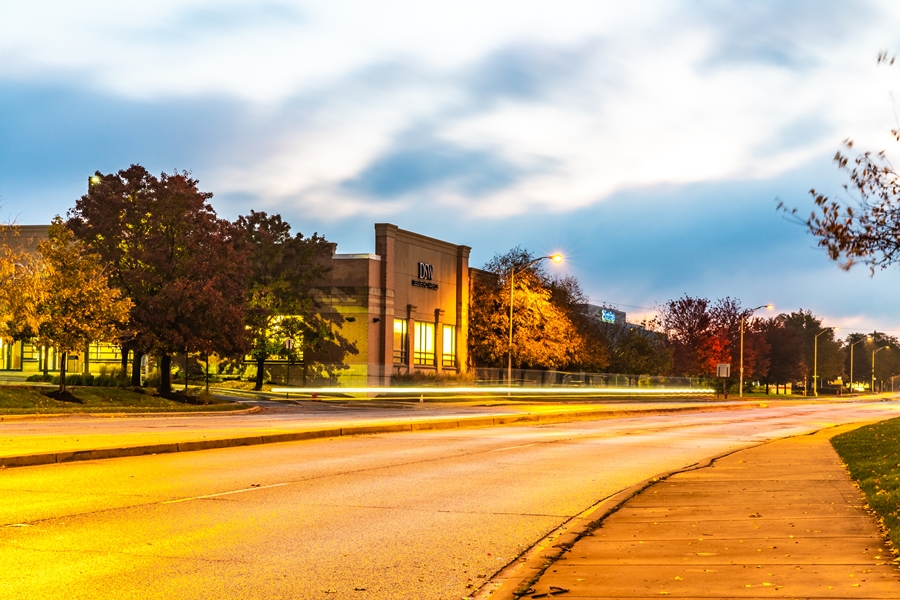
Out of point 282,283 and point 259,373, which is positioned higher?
point 282,283

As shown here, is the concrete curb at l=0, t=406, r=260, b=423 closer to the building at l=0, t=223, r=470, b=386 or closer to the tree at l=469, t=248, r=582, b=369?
the building at l=0, t=223, r=470, b=386

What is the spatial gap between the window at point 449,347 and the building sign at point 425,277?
146 inches

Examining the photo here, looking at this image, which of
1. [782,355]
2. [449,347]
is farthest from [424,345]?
[782,355]

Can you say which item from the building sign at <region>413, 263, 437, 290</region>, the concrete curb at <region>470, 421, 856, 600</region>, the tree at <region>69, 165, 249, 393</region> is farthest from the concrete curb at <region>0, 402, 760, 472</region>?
the building sign at <region>413, 263, 437, 290</region>

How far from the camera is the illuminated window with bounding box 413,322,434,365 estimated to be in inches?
2616

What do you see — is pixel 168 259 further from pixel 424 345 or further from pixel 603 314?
pixel 603 314

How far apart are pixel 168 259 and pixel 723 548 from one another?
124 feet

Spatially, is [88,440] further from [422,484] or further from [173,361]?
[173,361]

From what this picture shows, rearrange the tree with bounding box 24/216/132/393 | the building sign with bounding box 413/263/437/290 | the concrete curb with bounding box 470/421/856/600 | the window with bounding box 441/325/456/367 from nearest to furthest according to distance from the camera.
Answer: the concrete curb with bounding box 470/421/856/600, the tree with bounding box 24/216/132/393, the building sign with bounding box 413/263/437/290, the window with bounding box 441/325/456/367

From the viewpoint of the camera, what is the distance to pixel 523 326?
69.2 meters

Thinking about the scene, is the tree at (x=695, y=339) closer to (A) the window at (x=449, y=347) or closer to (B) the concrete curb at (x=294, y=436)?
(A) the window at (x=449, y=347)

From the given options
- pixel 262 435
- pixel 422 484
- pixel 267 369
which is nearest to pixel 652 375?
pixel 267 369

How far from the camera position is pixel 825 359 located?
158 m

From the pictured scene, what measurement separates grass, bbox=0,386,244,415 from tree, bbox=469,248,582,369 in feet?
91.3
